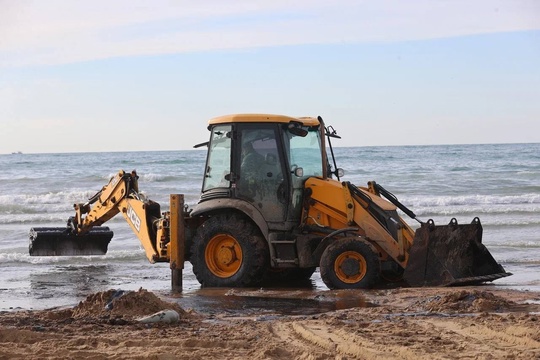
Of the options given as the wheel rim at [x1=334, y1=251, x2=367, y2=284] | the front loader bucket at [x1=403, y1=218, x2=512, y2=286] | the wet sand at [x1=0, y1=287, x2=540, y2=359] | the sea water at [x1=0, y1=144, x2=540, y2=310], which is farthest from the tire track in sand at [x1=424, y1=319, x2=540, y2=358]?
the sea water at [x1=0, y1=144, x2=540, y2=310]

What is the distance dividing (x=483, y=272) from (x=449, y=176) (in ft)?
83.4

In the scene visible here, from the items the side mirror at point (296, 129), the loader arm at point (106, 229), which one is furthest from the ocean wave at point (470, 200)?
the side mirror at point (296, 129)

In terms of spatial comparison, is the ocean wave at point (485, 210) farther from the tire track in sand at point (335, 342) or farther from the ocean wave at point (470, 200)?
the tire track in sand at point (335, 342)

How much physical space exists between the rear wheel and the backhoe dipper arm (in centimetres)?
240

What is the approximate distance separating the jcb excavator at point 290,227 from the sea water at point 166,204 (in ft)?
2.24

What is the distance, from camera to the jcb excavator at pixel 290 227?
11617 millimetres

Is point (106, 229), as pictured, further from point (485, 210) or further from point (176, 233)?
point (485, 210)

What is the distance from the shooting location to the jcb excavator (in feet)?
38.1

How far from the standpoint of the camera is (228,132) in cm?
1229

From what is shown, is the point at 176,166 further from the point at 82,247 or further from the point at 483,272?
the point at 483,272

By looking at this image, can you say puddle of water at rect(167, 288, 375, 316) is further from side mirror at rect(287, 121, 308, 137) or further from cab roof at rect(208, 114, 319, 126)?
cab roof at rect(208, 114, 319, 126)

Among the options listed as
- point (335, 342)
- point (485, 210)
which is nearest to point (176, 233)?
point (335, 342)

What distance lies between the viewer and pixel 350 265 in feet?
38.2

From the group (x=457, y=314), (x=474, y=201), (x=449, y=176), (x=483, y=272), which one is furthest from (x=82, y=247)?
(x=449, y=176)
